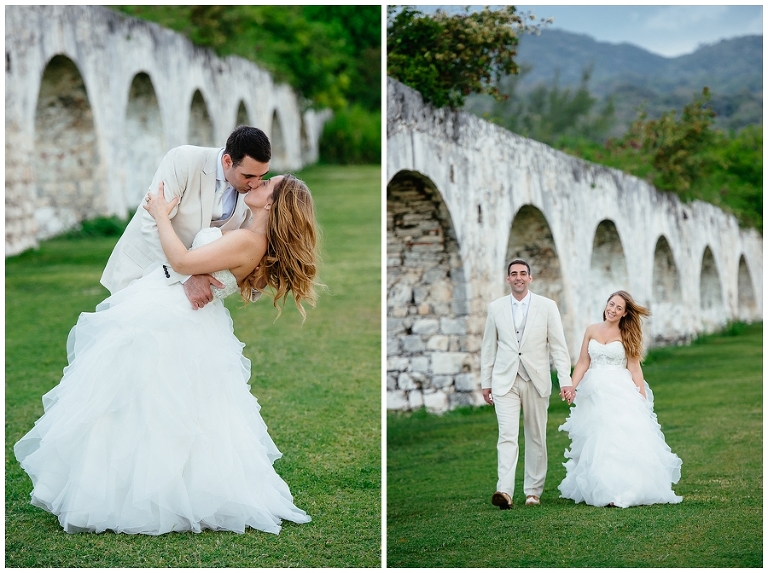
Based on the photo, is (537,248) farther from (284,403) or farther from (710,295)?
(284,403)

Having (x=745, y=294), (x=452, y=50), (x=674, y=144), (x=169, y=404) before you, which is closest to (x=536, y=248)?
(x=674, y=144)

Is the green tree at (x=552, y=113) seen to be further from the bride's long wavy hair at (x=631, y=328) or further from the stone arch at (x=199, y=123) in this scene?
the stone arch at (x=199, y=123)

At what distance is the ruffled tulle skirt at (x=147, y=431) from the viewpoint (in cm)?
366

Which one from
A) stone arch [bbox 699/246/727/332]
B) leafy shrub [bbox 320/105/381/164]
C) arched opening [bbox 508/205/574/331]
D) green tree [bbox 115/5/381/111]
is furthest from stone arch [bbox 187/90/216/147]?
stone arch [bbox 699/246/727/332]

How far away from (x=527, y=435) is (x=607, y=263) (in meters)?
4.44

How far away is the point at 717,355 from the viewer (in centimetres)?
641

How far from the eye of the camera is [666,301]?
8.33 m

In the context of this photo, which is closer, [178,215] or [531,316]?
[178,215]

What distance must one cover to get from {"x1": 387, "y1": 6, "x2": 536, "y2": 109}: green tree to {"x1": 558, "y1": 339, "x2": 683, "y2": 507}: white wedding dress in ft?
5.64

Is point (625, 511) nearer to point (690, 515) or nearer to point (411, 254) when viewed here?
point (690, 515)

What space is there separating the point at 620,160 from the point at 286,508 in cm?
634

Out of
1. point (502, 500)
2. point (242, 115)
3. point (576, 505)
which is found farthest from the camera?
point (242, 115)

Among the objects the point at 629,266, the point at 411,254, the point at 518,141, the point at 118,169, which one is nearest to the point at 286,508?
the point at 411,254

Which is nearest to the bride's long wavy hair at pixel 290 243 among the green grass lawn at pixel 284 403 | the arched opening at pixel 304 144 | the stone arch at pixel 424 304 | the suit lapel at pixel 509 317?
the green grass lawn at pixel 284 403
